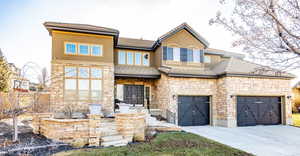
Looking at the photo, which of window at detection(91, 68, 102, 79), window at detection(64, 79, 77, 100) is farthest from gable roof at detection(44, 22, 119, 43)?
window at detection(64, 79, 77, 100)

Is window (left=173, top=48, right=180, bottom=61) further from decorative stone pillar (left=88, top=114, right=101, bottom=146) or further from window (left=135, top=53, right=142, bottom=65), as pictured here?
decorative stone pillar (left=88, top=114, right=101, bottom=146)

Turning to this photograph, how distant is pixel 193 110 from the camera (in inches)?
484

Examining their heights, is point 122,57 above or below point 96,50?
below

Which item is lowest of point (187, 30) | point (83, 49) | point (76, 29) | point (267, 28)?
point (267, 28)

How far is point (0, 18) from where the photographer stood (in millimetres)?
8859

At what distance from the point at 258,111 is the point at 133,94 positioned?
9751 millimetres

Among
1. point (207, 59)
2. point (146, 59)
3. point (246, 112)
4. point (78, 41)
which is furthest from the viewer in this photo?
point (207, 59)

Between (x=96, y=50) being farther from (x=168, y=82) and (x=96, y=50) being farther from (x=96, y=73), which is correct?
(x=168, y=82)

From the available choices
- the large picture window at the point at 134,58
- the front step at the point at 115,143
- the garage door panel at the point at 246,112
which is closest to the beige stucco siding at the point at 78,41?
the large picture window at the point at 134,58

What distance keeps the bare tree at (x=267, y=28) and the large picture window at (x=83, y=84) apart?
923cm

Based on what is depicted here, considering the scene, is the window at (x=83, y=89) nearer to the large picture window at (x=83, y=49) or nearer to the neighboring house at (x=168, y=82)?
the neighboring house at (x=168, y=82)

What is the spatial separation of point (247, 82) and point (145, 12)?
389 inches

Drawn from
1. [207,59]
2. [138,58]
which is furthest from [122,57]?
[207,59]

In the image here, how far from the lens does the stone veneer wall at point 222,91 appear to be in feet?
38.3
